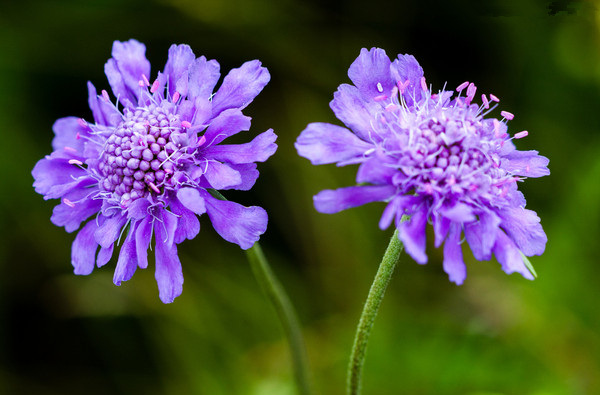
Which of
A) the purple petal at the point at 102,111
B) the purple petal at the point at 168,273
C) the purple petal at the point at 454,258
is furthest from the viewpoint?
the purple petal at the point at 102,111

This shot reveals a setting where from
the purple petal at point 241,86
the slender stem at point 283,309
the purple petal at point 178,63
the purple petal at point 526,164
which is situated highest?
the purple petal at point 178,63

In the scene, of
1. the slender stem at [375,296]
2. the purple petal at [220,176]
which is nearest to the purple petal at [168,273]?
the purple petal at [220,176]

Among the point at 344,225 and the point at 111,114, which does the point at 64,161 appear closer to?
the point at 111,114

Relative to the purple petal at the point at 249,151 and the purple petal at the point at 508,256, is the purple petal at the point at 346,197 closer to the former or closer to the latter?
the purple petal at the point at 249,151

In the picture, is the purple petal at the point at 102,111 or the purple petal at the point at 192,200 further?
the purple petal at the point at 102,111

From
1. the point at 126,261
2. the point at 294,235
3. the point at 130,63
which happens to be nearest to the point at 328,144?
the point at 126,261

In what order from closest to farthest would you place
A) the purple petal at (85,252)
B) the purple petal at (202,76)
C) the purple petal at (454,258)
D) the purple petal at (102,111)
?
1. the purple petal at (454,258)
2. the purple petal at (202,76)
3. the purple petal at (85,252)
4. the purple petal at (102,111)

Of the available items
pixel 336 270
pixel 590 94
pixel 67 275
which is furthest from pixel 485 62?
pixel 67 275

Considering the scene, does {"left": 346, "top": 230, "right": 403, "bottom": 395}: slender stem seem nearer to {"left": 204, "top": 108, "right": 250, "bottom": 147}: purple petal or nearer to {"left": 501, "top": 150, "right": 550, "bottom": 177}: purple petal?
{"left": 501, "top": 150, "right": 550, "bottom": 177}: purple petal
